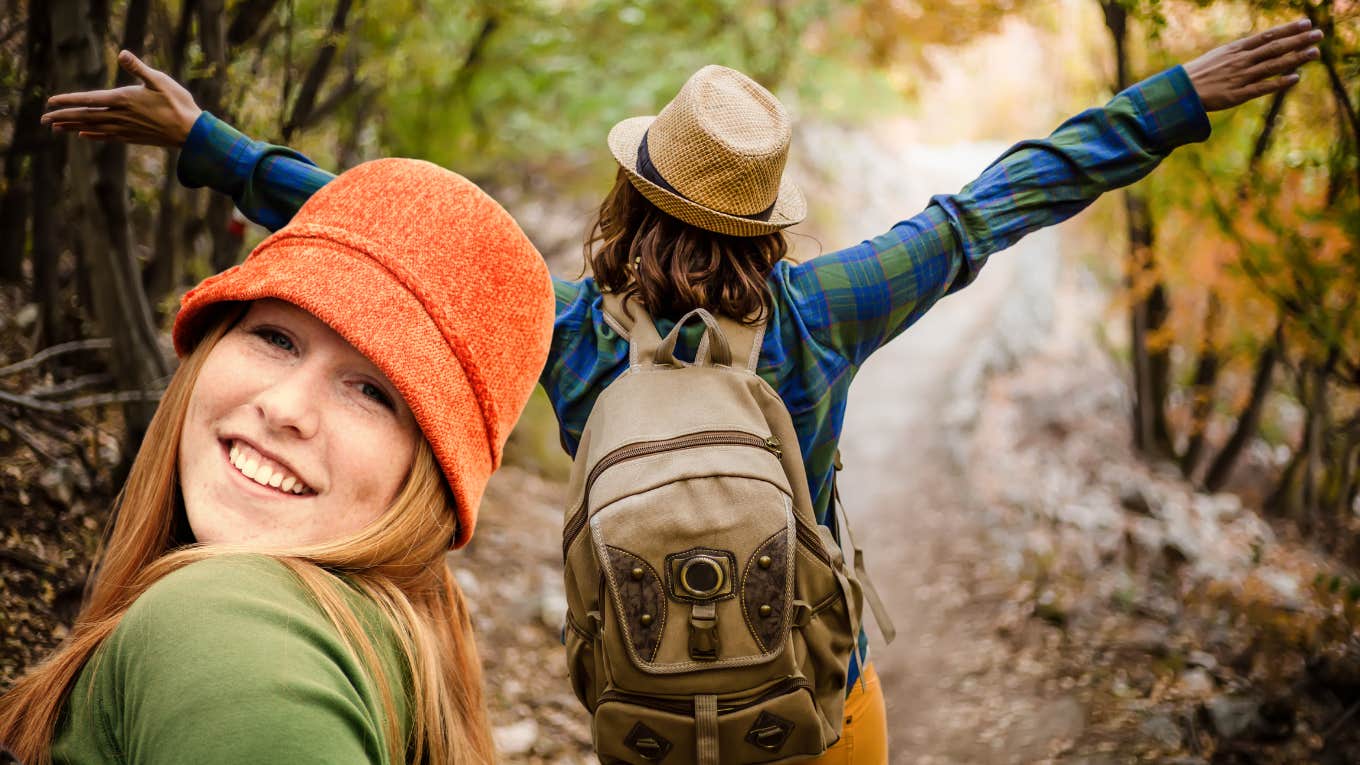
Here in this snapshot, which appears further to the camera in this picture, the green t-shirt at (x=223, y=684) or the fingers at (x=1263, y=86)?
the fingers at (x=1263, y=86)

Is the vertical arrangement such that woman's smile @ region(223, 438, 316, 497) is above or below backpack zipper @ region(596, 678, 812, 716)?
above

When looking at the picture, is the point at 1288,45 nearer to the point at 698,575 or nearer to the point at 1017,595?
the point at 698,575

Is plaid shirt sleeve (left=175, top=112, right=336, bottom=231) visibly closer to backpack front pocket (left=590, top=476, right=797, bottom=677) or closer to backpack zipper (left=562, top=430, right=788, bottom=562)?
backpack zipper (left=562, top=430, right=788, bottom=562)

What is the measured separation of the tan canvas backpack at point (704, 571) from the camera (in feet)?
5.98

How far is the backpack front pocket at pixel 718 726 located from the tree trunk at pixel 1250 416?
16.2 ft

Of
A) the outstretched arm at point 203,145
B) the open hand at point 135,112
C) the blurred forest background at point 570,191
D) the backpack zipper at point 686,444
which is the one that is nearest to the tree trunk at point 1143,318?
the blurred forest background at point 570,191

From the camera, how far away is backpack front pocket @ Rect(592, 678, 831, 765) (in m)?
1.88

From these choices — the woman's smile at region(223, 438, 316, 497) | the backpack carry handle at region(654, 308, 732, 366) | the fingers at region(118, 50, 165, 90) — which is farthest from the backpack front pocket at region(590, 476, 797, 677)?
the fingers at region(118, 50, 165, 90)

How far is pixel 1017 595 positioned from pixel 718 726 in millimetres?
4794

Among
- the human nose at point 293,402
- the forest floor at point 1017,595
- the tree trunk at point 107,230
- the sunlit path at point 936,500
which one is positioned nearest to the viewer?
the human nose at point 293,402

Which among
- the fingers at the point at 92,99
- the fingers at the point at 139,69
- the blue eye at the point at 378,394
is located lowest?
the blue eye at the point at 378,394

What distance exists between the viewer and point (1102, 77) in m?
7.11

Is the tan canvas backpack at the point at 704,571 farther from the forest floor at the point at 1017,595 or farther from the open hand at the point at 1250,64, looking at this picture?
the forest floor at the point at 1017,595

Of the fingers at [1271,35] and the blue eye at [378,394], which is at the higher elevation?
the fingers at [1271,35]
